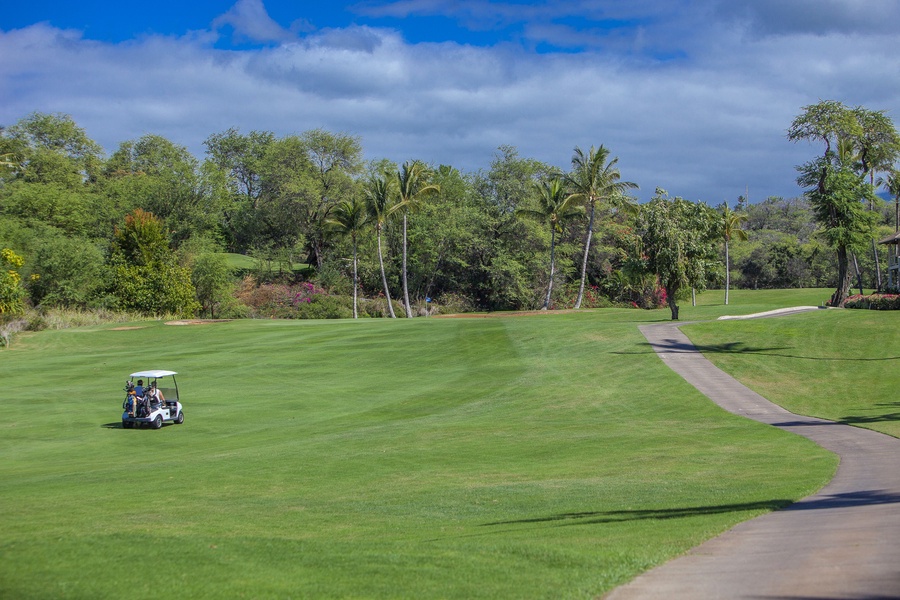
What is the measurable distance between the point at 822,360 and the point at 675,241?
14.0 metres

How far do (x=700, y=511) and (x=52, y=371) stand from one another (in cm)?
3488

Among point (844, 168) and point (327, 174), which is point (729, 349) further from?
point (327, 174)

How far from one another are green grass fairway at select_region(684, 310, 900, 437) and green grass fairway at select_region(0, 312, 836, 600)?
11.7 ft

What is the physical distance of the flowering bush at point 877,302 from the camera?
159 ft

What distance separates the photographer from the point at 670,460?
17.8 m

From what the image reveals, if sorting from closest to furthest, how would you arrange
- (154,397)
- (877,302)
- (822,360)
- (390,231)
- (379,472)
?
(379,472) < (154,397) < (822,360) < (877,302) < (390,231)

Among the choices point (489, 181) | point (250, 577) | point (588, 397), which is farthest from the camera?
point (489, 181)

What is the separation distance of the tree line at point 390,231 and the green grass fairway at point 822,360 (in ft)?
27.6

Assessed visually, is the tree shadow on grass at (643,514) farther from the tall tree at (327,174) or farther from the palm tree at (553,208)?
the tall tree at (327,174)

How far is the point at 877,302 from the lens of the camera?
49625mm

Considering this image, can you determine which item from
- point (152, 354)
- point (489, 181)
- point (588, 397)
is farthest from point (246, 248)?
point (588, 397)

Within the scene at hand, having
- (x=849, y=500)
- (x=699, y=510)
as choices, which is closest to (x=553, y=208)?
(x=849, y=500)

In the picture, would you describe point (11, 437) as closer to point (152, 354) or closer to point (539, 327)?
point (152, 354)

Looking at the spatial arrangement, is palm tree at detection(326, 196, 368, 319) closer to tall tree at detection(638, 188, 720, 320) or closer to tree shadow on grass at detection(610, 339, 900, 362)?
tall tree at detection(638, 188, 720, 320)
